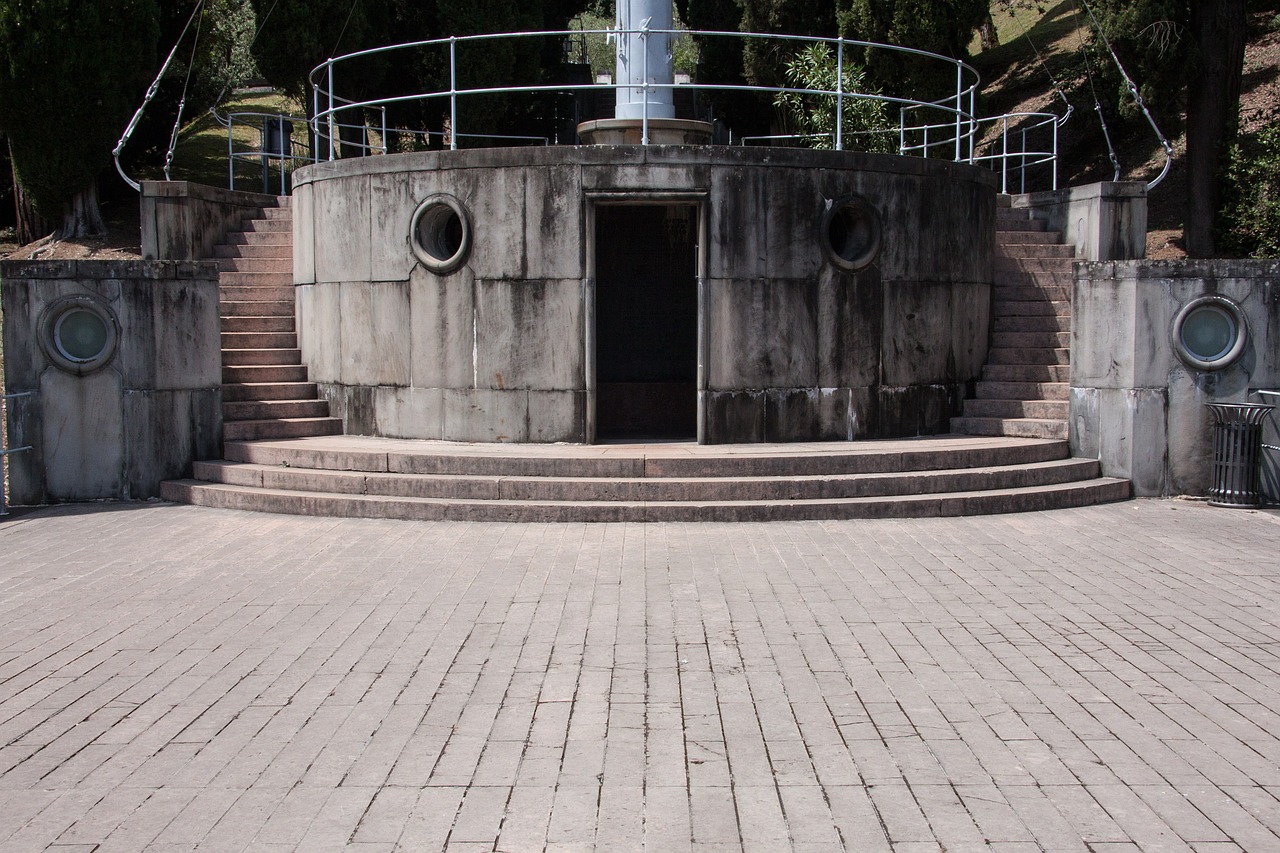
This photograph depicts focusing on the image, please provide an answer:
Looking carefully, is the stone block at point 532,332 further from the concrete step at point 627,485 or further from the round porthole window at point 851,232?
the round porthole window at point 851,232

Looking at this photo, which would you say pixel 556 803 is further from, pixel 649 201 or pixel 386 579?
pixel 649 201

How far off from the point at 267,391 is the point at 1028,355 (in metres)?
8.61

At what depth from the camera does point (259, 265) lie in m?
14.9

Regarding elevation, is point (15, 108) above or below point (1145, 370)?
above

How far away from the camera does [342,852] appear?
4105 mm

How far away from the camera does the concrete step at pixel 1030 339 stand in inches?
535

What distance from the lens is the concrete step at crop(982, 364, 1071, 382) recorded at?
13.2m

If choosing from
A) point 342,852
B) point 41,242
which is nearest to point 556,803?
point 342,852

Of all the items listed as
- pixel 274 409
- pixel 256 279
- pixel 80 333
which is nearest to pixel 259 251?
pixel 256 279

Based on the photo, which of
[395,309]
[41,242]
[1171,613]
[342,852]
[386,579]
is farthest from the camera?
[41,242]

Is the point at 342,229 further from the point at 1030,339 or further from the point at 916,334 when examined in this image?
the point at 1030,339

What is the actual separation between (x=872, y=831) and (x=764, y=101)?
26937 millimetres

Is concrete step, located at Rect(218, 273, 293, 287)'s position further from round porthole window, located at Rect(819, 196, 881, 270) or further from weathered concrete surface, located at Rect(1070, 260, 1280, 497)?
weathered concrete surface, located at Rect(1070, 260, 1280, 497)

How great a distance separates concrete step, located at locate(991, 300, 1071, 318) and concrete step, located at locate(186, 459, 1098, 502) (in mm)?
3654
